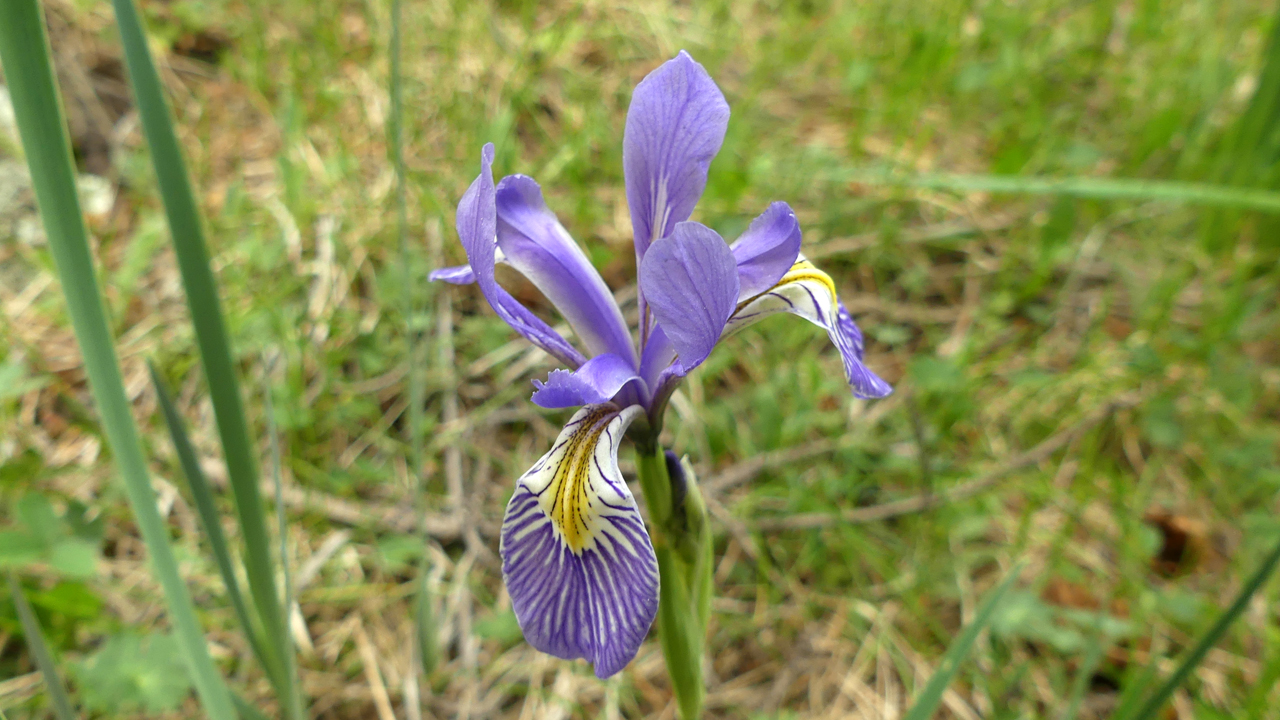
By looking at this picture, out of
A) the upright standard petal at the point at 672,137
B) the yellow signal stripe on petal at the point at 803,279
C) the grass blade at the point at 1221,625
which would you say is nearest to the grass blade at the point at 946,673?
the grass blade at the point at 1221,625

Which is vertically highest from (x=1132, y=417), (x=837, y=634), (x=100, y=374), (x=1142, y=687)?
(x=100, y=374)

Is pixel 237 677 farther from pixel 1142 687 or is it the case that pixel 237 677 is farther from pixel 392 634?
pixel 1142 687

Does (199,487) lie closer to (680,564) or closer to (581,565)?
(581,565)

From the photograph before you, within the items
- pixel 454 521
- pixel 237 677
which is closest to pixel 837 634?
pixel 454 521

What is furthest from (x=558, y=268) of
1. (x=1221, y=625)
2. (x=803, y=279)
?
(x=1221, y=625)

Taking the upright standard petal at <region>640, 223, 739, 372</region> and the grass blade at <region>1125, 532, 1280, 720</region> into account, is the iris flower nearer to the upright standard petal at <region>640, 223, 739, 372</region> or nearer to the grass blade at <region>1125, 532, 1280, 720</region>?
the upright standard petal at <region>640, 223, 739, 372</region>

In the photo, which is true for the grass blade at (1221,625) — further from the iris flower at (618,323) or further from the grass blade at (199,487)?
the grass blade at (199,487)
